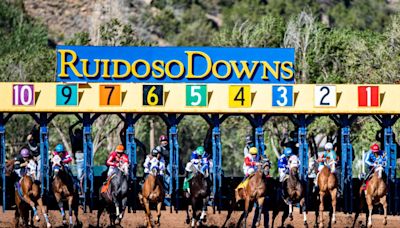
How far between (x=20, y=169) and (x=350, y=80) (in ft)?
65.0

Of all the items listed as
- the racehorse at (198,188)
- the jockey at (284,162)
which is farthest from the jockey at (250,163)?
the racehorse at (198,188)

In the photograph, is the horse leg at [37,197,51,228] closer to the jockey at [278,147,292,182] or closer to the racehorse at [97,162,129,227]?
the racehorse at [97,162,129,227]

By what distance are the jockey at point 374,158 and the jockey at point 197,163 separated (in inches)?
158

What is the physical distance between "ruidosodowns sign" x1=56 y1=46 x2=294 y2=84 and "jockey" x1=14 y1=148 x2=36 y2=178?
9.39 ft

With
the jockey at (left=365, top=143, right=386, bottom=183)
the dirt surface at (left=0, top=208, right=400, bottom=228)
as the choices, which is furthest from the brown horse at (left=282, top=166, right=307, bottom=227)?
the jockey at (left=365, top=143, right=386, bottom=183)

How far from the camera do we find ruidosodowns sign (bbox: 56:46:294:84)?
3650 cm

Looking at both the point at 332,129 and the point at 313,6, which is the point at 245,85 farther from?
the point at 313,6

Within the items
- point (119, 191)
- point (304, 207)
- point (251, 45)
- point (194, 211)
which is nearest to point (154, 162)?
point (119, 191)

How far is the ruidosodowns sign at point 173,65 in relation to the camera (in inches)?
1437

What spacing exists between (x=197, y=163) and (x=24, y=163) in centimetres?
422

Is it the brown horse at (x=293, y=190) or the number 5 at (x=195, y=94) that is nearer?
the brown horse at (x=293, y=190)

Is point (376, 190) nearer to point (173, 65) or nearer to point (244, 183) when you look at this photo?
point (244, 183)

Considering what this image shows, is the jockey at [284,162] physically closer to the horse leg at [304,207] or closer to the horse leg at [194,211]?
the horse leg at [304,207]

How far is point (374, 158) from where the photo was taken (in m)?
35.2
